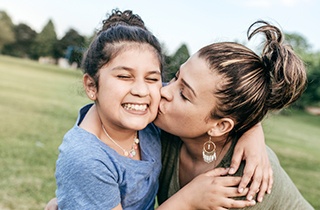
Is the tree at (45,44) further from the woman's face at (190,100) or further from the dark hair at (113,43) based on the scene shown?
the woman's face at (190,100)

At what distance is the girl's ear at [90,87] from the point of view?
2.73m

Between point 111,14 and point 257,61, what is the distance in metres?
1.21

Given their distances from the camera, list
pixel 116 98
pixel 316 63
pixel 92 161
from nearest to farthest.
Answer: pixel 92 161 < pixel 116 98 < pixel 316 63

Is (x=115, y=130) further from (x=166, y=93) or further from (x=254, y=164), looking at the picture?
(x=254, y=164)

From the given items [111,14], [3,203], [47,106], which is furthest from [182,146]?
[47,106]

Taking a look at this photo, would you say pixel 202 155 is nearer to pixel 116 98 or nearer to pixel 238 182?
pixel 238 182

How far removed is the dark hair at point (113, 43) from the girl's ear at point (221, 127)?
0.58 metres

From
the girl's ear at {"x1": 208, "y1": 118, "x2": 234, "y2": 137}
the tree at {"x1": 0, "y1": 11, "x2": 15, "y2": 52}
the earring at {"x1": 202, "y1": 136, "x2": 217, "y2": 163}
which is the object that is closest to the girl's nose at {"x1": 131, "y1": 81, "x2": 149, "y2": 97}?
the girl's ear at {"x1": 208, "y1": 118, "x2": 234, "y2": 137}

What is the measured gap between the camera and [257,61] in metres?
2.71

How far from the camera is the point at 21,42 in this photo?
2899 inches

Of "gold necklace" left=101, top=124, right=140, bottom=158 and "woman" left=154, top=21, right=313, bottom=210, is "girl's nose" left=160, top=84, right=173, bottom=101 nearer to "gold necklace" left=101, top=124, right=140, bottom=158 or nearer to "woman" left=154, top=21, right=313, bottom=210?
"woman" left=154, top=21, right=313, bottom=210

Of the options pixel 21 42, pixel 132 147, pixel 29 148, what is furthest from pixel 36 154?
pixel 21 42

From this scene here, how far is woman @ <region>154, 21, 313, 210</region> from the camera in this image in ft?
8.67

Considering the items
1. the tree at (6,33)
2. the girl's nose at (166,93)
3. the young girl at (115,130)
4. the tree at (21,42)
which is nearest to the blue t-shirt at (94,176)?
the young girl at (115,130)
